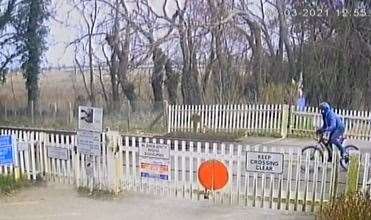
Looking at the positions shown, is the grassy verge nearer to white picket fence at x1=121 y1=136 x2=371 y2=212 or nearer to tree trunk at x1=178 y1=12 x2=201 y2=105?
tree trunk at x1=178 y1=12 x2=201 y2=105

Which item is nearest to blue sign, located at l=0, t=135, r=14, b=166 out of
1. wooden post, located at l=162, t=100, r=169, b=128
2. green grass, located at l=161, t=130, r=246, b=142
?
green grass, located at l=161, t=130, r=246, b=142

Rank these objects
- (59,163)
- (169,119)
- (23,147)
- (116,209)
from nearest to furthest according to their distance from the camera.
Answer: (116,209)
(59,163)
(23,147)
(169,119)

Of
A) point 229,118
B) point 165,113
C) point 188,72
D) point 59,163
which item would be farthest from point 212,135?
Answer: point 59,163

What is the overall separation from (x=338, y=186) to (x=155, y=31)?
15.4 meters

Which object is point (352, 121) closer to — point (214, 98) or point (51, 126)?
point (214, 98)

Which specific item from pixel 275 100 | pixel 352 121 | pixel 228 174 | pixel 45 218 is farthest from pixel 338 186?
pixel 275 100

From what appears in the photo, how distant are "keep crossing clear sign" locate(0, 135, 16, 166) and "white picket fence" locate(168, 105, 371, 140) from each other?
30.0ft

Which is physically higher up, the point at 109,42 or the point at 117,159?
the point at 109,42

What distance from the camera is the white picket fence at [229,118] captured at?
16.8 meters

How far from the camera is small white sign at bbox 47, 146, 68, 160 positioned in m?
8.77

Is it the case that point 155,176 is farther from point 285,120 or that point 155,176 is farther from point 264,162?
point 285,120

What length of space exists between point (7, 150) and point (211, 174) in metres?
3.95

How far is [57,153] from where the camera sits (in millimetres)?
8875

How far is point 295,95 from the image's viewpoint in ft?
66.2
